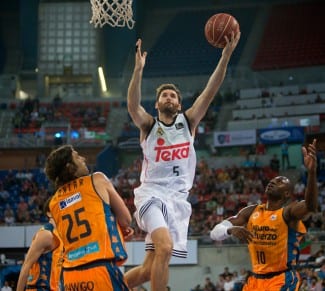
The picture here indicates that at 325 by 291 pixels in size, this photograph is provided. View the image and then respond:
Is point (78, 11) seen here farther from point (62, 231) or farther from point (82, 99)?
point (62, 231)

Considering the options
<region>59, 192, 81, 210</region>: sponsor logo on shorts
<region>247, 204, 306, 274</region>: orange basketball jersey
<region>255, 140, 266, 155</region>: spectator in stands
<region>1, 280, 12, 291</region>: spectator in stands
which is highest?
<region>255, 140, 266, 155</region>: spectator in stands

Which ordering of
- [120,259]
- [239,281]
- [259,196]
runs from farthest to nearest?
[259,196]
[239,281]
[120,259]

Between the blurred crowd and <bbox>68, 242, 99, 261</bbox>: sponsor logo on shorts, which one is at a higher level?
<bbox>68, 242, 99, 261</bbox>: sponsor logo on shorts

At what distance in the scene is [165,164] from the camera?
777 centimetres

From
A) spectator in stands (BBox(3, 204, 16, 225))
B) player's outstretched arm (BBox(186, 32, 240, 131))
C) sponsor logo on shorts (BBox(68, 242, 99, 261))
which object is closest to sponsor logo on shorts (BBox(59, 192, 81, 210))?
sponsor logo on shorts (BBox(68, 242, 99, 261))

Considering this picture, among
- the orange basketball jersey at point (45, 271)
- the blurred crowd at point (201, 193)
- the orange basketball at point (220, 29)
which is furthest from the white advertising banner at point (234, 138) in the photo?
the orange basketball jersey at point (45, 271)

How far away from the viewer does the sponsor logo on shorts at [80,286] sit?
545cm

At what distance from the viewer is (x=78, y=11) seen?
40375 millimetres

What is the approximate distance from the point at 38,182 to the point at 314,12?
18.7 metres

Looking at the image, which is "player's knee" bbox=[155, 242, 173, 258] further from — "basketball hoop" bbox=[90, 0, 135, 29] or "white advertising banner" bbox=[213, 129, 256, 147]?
"white advertising banner" bbox=[213, 129, 256, 147]

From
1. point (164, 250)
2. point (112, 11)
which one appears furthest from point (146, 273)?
point (112, 11)

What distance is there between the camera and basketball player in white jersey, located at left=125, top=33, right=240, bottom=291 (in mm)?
7453

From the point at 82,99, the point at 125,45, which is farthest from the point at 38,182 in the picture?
the point at 125,45

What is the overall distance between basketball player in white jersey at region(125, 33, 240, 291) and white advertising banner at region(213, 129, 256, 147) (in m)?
23.7
